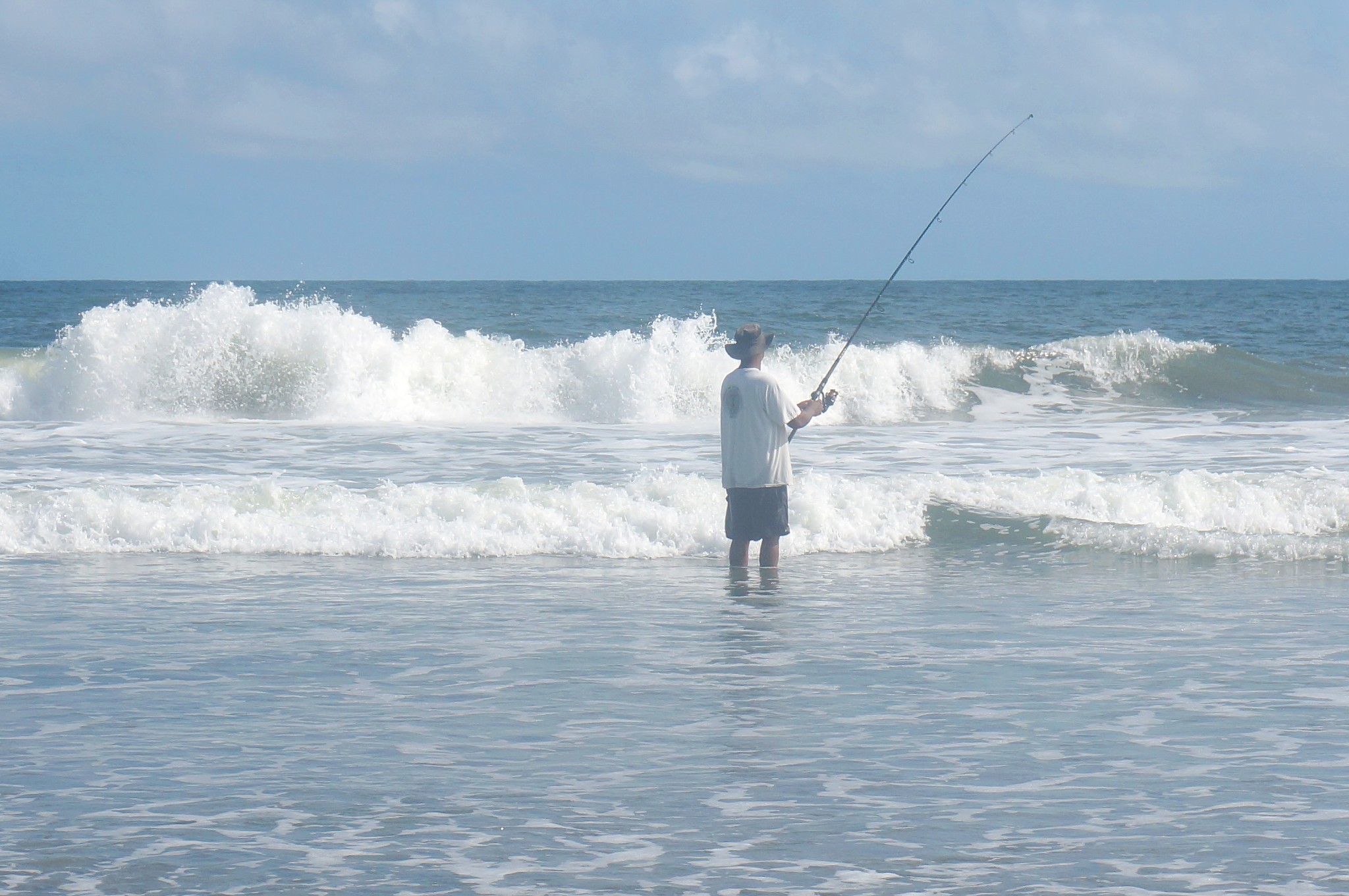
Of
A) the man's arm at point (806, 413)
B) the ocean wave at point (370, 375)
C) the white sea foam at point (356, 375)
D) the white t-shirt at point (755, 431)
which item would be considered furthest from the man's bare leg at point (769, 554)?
the white sea foam at point (356, 375)

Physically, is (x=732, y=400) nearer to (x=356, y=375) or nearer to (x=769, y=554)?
(x=769, y=554)

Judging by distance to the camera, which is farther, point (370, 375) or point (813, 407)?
point (370, 375)

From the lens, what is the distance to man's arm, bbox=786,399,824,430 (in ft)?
25.0

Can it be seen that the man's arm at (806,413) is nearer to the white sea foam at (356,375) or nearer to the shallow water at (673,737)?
the shallow water at (673,737)

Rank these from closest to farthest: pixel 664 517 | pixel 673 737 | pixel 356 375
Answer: pixel 673 737 → pixel 664 517 → pixel 356 375

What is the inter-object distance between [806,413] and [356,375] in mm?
10923

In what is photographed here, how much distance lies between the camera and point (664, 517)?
901 centimetres

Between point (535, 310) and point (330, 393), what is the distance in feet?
64.6

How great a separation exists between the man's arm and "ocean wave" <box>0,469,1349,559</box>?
1283mm

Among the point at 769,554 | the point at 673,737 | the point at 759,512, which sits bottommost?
the point at 673,737

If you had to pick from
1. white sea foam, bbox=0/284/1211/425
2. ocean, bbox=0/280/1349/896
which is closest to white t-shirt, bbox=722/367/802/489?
ocean, bbox=0/280/1349/896

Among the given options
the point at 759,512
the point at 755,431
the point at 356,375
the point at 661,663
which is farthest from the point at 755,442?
the point at 356,375

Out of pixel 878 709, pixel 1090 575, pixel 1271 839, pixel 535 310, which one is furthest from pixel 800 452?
pixel 535 310

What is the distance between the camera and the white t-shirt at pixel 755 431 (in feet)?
24.7
